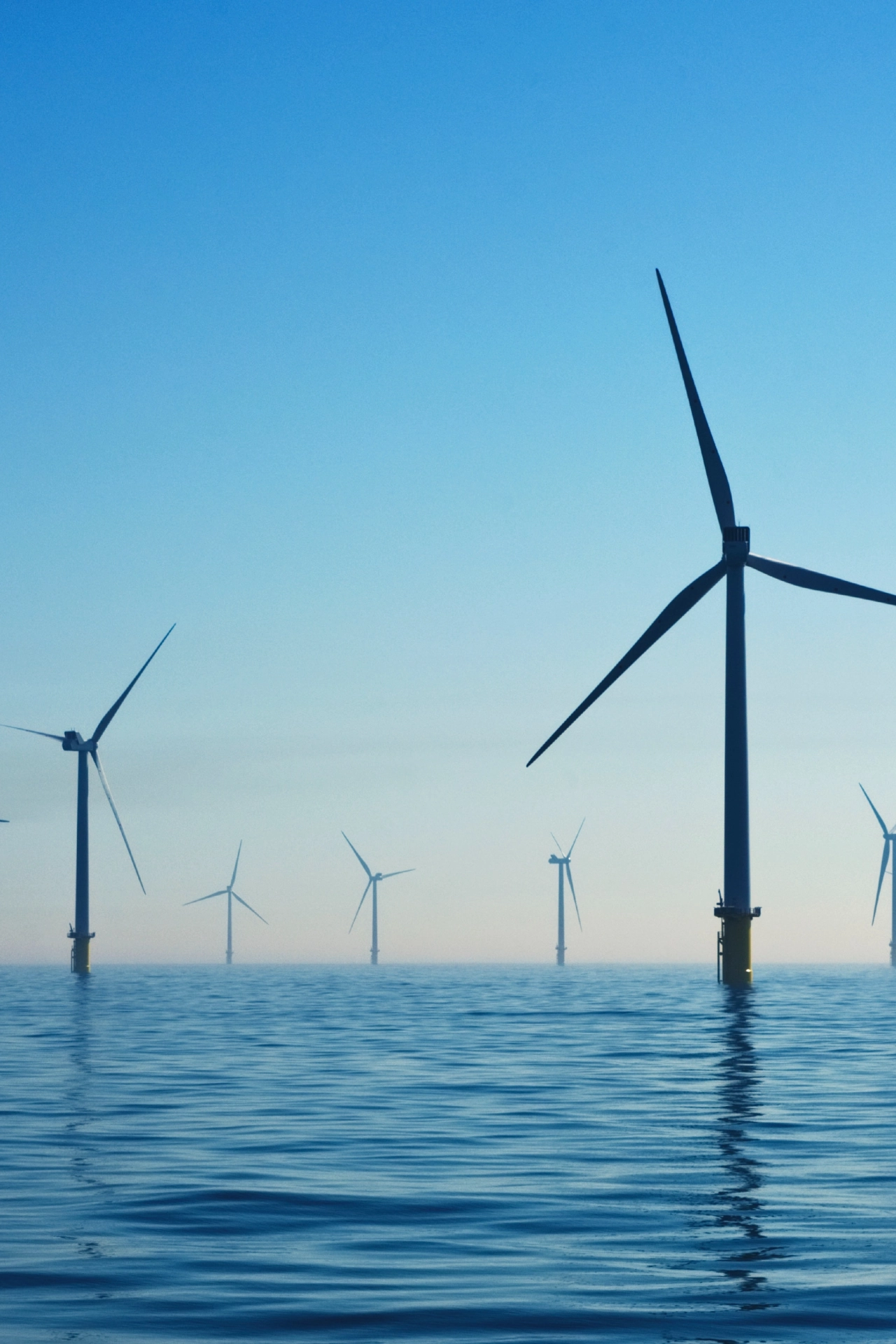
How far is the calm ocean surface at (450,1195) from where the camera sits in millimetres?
12273

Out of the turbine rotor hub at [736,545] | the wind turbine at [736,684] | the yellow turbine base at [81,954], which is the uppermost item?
the turbine rotor hub at [736,545]

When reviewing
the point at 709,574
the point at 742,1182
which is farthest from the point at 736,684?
the point at 742,1182

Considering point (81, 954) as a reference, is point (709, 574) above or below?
above

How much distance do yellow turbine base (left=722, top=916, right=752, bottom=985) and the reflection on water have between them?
38.1 m

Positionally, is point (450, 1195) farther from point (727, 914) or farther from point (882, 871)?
point (882, 871)

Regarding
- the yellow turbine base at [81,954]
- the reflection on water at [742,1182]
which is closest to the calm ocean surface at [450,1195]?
the reflection on water at [742,1182]

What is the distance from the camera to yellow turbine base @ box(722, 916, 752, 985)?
78562 millimetres

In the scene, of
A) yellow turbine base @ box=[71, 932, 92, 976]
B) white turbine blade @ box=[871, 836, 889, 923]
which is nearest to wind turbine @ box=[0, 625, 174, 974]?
yellow turbine base @ box=[71, 932, 92, 976]

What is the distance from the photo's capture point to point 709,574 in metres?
81.5

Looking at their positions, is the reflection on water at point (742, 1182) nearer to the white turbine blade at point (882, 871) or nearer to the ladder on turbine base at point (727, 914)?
the ladder on turbine base at point (727, 914)

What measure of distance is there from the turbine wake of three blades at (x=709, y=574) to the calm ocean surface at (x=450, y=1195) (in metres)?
35.0

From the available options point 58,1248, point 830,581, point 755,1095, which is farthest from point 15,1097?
point 830,581

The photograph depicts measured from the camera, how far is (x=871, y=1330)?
38.0ft

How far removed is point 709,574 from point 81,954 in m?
72.6
